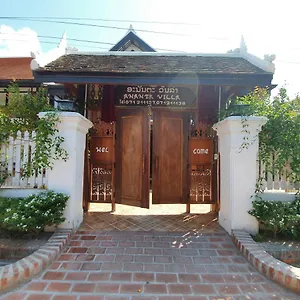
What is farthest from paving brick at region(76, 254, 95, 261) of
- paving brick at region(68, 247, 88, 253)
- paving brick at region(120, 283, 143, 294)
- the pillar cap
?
the pillar cap

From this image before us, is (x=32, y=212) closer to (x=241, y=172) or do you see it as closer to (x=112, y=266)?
(x=112, y=266)

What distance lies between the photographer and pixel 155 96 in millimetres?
4812

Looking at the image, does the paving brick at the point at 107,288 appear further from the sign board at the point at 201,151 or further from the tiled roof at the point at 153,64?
the tiled roof at the point at 153,64

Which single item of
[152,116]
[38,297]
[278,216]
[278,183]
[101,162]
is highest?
[152,116]

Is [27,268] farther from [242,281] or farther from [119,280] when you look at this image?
[242,281]

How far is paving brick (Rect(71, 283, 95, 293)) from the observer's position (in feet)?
6.90

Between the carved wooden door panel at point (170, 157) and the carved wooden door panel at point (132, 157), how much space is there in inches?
12.7

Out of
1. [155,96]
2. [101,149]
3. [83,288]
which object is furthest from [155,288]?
[155,96]

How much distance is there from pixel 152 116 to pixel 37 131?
2497 mm

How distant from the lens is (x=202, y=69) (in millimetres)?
4152

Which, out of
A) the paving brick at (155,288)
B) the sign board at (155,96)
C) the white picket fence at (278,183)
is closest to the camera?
the paving brick at (155,288)

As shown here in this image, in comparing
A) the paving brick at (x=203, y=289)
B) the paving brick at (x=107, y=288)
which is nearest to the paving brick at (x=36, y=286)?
the paving brick at (x=107, y=288)

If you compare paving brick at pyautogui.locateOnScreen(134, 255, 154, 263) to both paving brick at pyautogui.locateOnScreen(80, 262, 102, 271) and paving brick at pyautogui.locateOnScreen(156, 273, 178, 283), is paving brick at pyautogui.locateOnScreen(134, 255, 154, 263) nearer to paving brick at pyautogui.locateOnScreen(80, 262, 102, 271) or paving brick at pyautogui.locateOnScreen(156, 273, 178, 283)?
paving brick at pyautogui.locateOnScreen(156, 273, 178, 283)

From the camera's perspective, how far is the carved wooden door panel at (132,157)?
4508mm
